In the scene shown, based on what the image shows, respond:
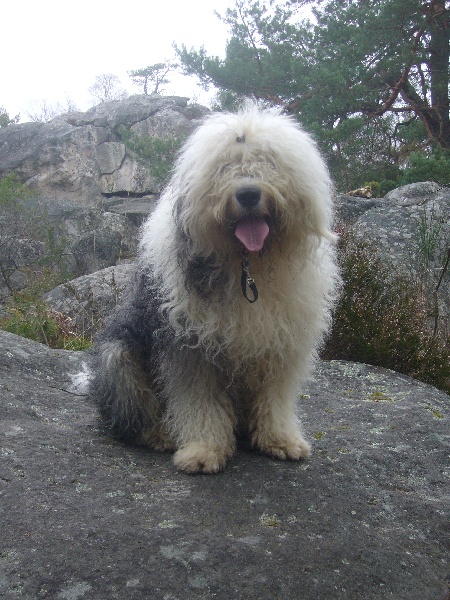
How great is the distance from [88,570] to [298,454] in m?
1.57

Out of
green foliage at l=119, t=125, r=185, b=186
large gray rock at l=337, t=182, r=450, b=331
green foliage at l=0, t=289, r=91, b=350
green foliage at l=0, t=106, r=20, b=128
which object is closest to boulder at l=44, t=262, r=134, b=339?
green foliage at l=0, t=289, r=91, b=350

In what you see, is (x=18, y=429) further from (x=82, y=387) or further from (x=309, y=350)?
(x=309, y=350)

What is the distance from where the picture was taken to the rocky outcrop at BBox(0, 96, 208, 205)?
23.6 m

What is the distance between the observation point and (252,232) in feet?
9.88

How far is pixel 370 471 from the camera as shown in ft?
11.4

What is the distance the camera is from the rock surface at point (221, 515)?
227 cm

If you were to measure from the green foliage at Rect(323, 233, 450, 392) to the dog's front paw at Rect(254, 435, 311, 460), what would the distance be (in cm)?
278

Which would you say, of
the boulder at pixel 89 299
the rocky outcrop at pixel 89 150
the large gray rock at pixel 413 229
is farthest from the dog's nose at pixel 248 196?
the rocky outcrop at pixel 89 150

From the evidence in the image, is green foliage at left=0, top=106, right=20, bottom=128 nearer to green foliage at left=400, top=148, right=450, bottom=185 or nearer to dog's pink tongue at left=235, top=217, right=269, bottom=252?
green foliage at left=400, top=148, right=450, bottom=185

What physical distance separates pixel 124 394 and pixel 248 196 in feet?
4.55

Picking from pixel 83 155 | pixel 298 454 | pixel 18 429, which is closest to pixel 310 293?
pixel 298 454

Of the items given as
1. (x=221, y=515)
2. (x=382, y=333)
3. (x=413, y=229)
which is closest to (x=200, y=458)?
(x=221, y=515)

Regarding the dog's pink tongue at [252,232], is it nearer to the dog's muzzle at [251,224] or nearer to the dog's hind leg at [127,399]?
the dog's muzzle at [251,224]

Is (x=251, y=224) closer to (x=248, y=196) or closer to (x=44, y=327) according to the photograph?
(x=248, y=196)
